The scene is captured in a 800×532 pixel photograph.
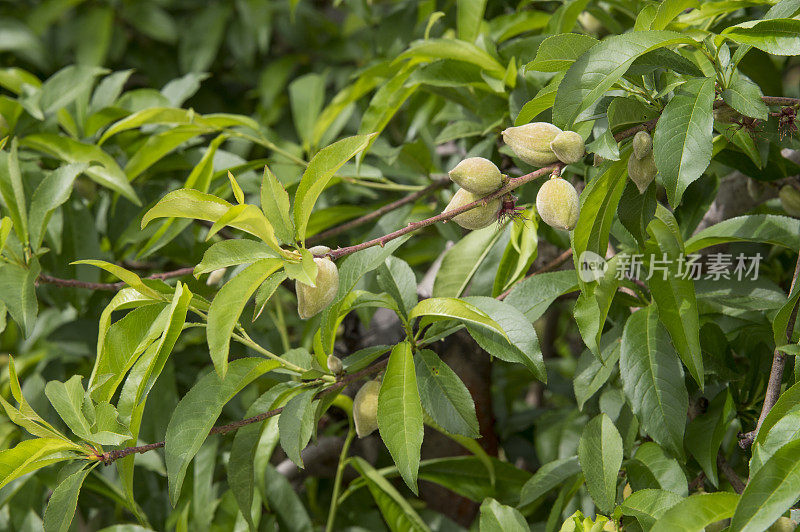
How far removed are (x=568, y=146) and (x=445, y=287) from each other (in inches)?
12.0

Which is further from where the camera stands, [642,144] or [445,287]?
[445,287]

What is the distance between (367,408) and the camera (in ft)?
2.37

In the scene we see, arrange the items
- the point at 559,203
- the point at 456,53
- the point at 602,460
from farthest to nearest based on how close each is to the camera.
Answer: the point at 456,53 → the point at 602,460 → the point at 559,203

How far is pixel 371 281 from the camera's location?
100 centimetres

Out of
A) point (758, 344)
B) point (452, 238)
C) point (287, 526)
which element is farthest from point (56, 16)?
point (758, 344)

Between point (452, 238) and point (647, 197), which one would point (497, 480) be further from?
point (647, 197)

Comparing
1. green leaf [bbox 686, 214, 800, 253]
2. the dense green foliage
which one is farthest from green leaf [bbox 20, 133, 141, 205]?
green leaf [bbox 686, 214, 800, 253]

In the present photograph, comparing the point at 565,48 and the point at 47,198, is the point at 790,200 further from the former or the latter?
the point at 47,198

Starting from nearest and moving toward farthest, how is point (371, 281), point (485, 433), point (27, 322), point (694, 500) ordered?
point (694, 500)
point (27, 322)
point (371, 281)
point (485, 433)

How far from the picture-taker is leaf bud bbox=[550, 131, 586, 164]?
0.60 metres

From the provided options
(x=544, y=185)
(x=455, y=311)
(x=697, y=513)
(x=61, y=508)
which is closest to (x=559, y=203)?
(x=544, y=185)

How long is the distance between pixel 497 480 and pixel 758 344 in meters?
0.38

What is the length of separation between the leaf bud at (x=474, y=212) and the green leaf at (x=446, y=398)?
15 centimetres

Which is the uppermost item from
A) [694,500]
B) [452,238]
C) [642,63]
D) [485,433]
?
[642,63]
